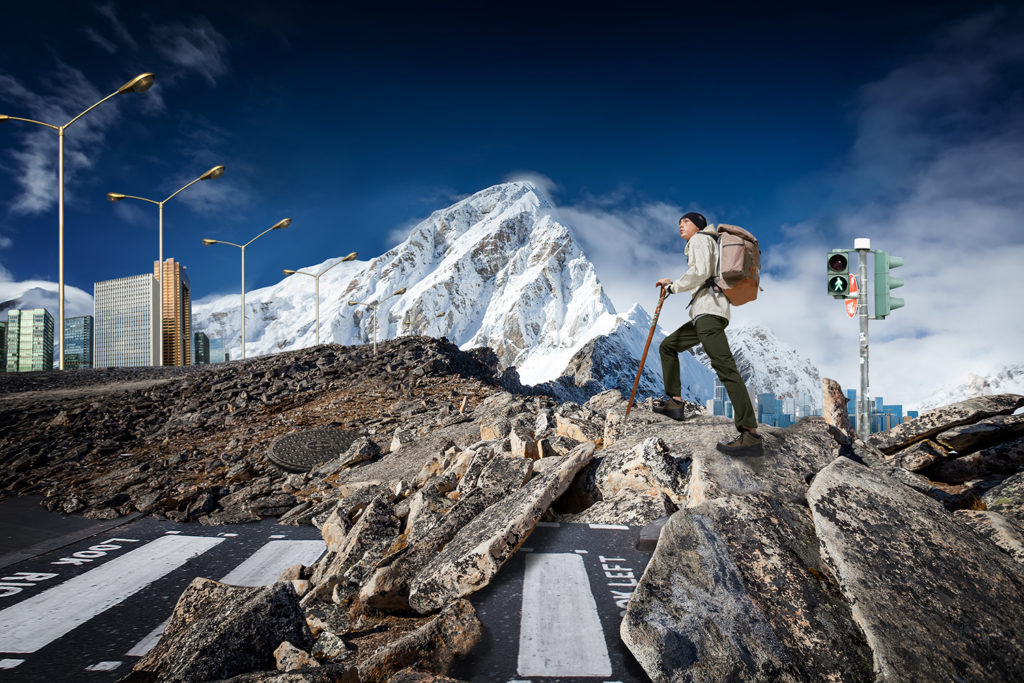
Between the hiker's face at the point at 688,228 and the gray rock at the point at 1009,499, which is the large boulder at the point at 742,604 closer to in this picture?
the gray rock at the point at 1009,499

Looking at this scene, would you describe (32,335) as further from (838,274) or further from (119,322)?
(838,274)

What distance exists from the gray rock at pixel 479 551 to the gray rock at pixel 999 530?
265cm

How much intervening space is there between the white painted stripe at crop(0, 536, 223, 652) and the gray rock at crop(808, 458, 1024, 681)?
484cm

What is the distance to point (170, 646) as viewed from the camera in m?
3.04

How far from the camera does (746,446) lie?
14.0 ft


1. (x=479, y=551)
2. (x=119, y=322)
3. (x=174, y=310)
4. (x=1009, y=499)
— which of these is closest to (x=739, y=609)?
(x=479, y=551)

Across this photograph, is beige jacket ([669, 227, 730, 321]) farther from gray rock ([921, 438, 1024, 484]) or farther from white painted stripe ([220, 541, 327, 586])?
white painted stripe ([220, 541, 327, 586])

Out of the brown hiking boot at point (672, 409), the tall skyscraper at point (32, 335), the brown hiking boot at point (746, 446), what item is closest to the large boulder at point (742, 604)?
the brown hiking boot at point (746, 446)

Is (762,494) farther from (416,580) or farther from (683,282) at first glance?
(416,580)

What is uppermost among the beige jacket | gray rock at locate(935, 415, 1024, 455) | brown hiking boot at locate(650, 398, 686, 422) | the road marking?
the beige jacket

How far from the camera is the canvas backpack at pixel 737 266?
167 inches

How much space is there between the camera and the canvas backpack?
4.25 metres

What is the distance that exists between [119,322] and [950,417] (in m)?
151

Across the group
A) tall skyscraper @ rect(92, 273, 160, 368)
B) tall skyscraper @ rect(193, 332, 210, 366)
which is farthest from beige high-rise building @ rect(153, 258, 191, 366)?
tall skyscraper @ rect(193, 332, 210, 366)
